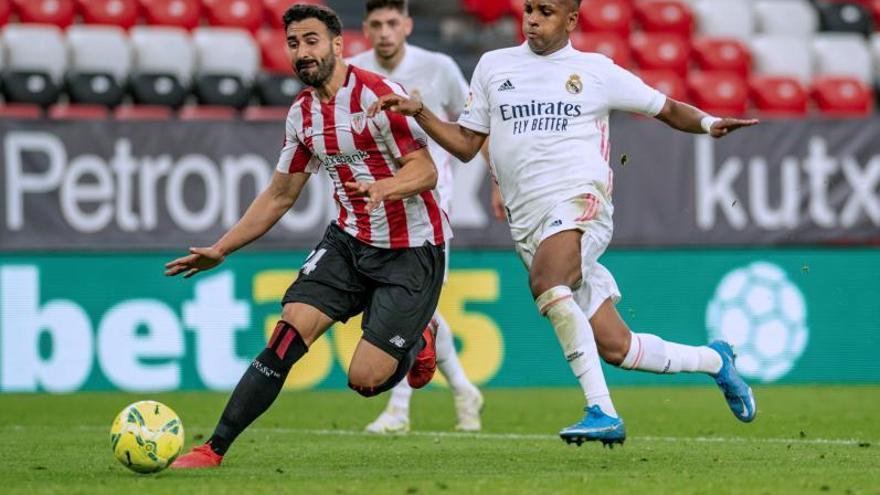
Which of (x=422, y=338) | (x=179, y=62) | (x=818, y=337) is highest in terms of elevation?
(x=179, y=62)

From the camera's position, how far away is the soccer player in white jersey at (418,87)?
10109 mm

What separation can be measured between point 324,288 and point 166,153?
6211 millimetres

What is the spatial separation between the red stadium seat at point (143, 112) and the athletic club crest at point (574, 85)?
6599mm

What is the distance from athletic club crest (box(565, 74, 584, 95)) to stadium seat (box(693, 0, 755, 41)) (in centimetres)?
1101

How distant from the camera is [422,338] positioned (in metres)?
8.22

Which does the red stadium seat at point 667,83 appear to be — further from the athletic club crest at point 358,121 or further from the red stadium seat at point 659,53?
the athletic club crest at point 358,121

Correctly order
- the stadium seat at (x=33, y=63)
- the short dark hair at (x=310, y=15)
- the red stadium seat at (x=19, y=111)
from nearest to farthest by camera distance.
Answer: the short dark hair at (x=310, y=15), the red stadium seat at (x=19, y=111), the stadium seat at (x=33, y=63)

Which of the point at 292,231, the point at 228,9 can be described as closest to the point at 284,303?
the point at 292,231

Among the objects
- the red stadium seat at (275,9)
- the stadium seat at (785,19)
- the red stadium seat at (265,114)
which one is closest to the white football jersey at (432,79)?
the red stadium seat at (265,114)

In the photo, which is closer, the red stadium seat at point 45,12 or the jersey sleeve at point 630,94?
the jersey sleeve at point 630,94

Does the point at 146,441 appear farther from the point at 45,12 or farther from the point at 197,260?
the point at 45,12

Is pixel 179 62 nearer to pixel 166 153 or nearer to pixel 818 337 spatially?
pixel 166 153

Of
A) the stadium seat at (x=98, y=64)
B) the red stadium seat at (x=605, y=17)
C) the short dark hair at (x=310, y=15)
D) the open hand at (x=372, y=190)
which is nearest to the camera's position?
the open hand at (x=372, y=190)

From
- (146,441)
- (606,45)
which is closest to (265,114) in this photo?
(606,45)
